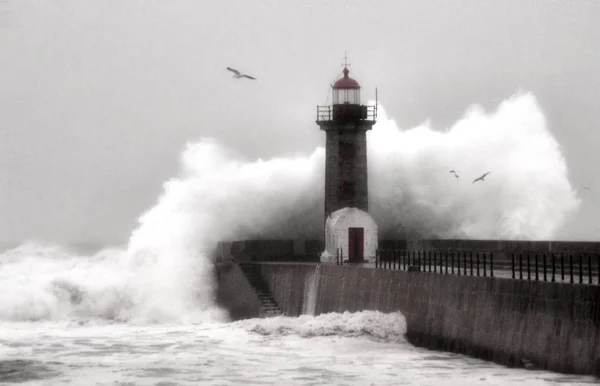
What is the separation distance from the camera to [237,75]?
2617 centimetres

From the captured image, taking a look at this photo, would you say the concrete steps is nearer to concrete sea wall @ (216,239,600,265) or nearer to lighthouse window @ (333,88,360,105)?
concrete sea wall @ (216,239,600,265)

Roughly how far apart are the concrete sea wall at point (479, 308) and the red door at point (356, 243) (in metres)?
2.95

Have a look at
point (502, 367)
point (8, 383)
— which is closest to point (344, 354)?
point (502, 367)

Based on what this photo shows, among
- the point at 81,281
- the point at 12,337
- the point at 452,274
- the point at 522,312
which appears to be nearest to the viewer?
the point at 522,312

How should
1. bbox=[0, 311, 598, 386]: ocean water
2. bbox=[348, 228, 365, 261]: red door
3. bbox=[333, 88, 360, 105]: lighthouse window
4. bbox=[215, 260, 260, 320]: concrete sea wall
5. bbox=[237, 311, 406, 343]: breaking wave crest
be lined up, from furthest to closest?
bbox=[333, 88, 360, 105]: lighthouse window
bbox=[348, 228, 365, 261]: red door
bbox=[215, 260, 260, 320]: concrete sea wall
bbox=[237, 311, 406, 343]: breaking wave crest
bbox=[0, 311, 598, 386]: ocean water

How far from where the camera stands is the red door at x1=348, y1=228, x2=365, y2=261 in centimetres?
2881

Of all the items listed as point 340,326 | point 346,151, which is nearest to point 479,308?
point 340,326

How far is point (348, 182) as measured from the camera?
29.2 metres

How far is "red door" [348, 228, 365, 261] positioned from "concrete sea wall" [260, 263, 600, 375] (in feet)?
9.68

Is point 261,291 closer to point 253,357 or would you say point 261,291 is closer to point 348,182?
point 348,182

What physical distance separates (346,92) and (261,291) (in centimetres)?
560

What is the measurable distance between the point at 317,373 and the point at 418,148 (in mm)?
18083

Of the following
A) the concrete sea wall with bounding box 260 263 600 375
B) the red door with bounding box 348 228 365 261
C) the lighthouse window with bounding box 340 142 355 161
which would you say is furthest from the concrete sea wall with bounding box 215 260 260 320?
the lighthouse window with bounding box 340 142 355 161

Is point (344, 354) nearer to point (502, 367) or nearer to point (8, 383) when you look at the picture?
point (502, 367)
